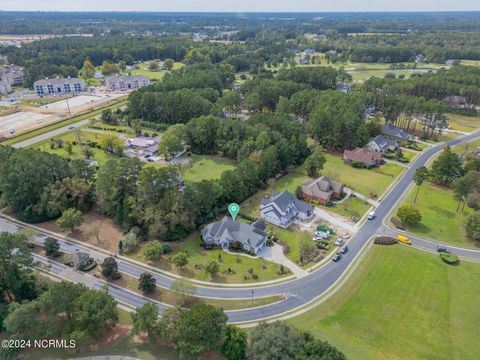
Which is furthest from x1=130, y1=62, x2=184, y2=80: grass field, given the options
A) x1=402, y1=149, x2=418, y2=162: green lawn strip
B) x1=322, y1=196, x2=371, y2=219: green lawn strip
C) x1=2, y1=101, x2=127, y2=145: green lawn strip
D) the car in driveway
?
the car in driveway

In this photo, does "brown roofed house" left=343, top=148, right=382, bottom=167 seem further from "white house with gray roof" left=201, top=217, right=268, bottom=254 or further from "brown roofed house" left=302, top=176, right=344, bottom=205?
"white house with gray roof" left=201, top=217, right=268, bottom=254

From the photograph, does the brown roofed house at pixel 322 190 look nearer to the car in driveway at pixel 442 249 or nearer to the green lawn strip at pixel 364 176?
the green lawn strip at pixel 364 176

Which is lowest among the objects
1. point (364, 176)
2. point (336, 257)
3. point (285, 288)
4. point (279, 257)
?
point (364, 176)

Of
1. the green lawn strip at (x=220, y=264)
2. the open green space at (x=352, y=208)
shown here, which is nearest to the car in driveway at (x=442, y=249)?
the open green space at (x=352, y=208)

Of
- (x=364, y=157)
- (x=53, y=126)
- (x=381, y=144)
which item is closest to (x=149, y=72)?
(x=53, y=126)

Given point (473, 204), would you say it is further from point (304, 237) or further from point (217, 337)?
point (217, 337)

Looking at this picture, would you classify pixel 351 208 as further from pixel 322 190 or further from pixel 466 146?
pixel 466 146

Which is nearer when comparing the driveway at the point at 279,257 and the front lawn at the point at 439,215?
the driveway at the point at 279,257
